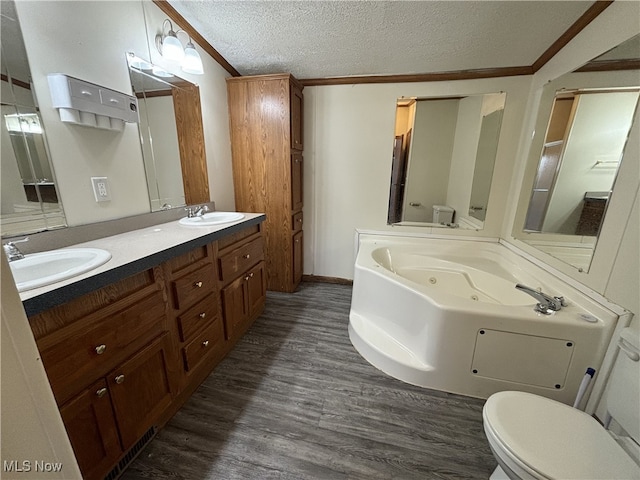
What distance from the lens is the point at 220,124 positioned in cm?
225

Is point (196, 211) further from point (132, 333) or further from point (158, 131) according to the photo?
point (132, 333)

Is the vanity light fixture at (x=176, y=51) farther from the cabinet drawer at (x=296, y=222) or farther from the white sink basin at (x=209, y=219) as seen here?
the cabinet drawer at (x=296, y=222)

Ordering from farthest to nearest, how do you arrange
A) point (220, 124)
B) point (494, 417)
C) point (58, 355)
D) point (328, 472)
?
point (220, 124)
point (328, 472)
point (494, 417)
point (58, 355)

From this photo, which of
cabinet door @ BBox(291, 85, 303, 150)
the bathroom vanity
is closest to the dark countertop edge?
the bathroom vanity

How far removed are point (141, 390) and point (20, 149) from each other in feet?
3.72

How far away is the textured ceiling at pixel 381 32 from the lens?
1.53 m

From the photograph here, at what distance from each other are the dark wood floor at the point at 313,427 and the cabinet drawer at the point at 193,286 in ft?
1.92

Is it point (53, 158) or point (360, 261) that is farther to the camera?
point (360, 261)

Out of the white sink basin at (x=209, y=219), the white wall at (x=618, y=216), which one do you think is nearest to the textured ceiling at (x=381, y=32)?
the white wall at (x=618, y=216)

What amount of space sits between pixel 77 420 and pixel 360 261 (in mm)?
1738

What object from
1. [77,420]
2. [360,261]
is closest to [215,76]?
[360,261]

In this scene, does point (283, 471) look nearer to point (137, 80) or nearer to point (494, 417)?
point (494, 417)

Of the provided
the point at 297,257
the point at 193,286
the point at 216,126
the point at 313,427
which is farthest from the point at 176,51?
the point at 313,427

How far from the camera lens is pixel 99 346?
877 millimetres
